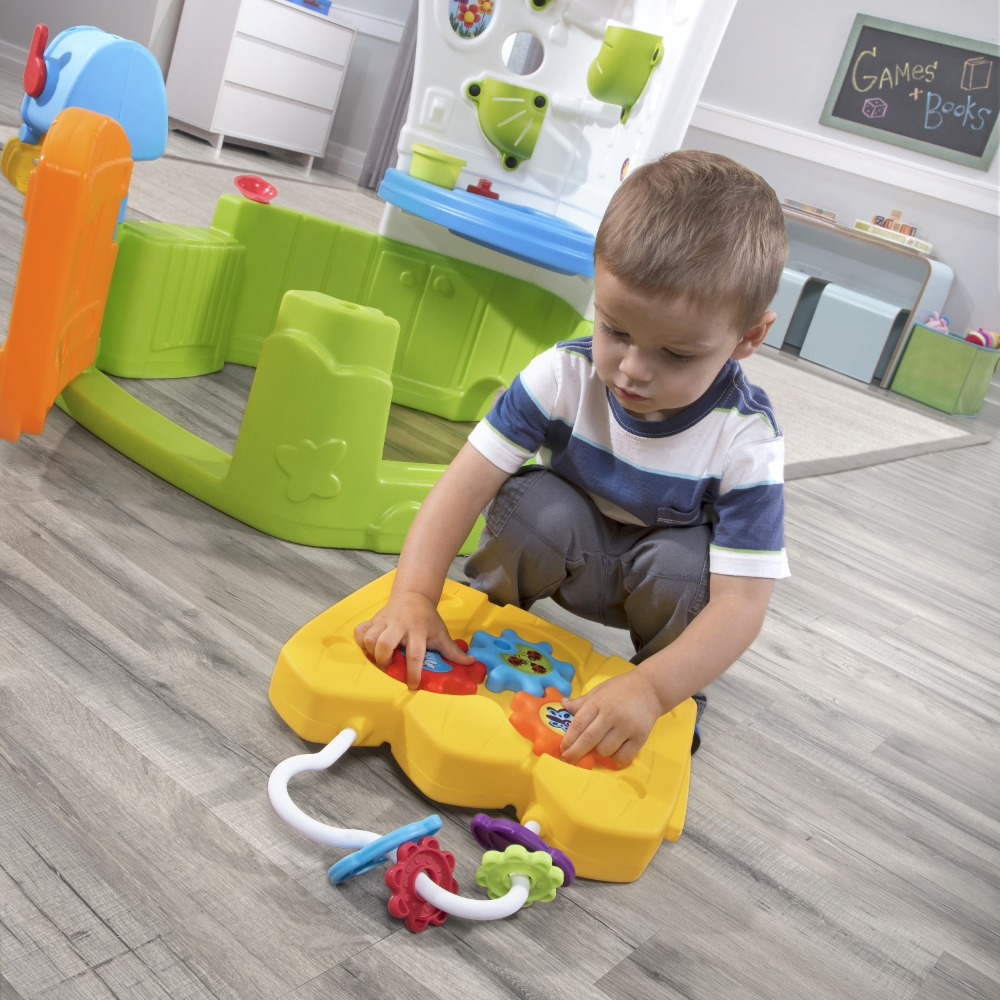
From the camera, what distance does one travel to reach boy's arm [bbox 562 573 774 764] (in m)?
0.61

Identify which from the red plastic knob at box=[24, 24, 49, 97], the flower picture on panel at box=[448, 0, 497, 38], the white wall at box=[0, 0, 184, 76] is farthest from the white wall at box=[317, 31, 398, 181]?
the red plastic knob at box=[24, 24, 49, 97]

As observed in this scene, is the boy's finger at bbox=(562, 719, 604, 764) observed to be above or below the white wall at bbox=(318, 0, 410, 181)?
below

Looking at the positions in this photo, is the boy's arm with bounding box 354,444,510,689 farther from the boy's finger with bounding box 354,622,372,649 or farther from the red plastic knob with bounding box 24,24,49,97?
the red plastic knob with bounding box 24,24,49,97

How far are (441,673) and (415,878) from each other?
0.56 ft

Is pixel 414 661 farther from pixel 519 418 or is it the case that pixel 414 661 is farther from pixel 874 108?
pixel 874 108

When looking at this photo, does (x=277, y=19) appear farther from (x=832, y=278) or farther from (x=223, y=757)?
(x=223, y=757)

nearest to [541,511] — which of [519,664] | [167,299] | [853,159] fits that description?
[519,664]

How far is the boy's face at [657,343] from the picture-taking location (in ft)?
1.92

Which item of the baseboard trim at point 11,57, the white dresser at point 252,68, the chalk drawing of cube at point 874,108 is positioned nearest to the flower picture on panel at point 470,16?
the white dresser at point 252,68

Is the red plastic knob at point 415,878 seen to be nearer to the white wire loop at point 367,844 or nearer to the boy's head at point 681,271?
the white wire loop at point 367,844

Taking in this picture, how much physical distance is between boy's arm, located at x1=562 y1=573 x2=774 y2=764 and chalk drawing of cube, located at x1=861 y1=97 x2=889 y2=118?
140 inches

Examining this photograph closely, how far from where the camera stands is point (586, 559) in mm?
778

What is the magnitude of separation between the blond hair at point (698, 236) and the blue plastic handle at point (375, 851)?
1.07ft

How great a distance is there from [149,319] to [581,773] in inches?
30.0
